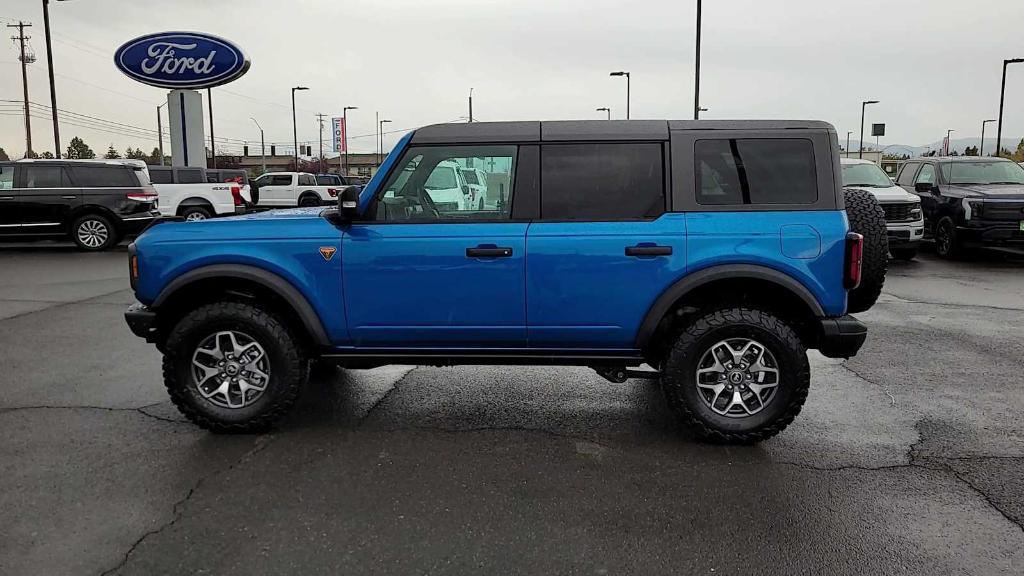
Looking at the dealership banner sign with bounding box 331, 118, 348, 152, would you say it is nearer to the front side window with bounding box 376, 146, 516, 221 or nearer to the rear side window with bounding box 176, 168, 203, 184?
the rear side window with bounding box 176, 168, 203, 184

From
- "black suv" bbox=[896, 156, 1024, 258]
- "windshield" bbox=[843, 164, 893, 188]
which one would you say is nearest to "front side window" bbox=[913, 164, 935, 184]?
"black suv" bbox=[896, 156, 1024, 258]

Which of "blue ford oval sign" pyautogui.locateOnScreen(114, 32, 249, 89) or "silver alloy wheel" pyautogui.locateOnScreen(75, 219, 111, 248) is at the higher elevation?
"blue ford oval sign" pyautogui.locateOnScreen(114, 32, 249, 89)

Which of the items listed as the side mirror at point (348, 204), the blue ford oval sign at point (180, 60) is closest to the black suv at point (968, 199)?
the side mirror at point (348, 204)

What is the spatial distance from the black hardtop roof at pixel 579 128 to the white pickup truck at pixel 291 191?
26.6 m

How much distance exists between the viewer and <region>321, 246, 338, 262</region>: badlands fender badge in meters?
4.62

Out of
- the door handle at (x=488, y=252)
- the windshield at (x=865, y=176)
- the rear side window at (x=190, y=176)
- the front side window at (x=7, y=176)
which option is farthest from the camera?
the rear side window at (x=190, y=176)

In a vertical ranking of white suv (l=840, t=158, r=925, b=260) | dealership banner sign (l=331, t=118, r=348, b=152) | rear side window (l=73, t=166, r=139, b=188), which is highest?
dealership banner sign (l=331, t=118, r=348, b=152)

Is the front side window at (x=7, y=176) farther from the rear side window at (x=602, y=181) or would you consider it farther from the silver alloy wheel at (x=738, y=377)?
the silver alloy wheel at (x=738, y=377)

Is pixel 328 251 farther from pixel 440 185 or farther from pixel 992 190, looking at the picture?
pixel 992 190

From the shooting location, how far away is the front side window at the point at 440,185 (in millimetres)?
4656

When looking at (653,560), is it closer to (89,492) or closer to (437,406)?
(437,406)

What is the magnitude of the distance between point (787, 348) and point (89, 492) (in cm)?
375

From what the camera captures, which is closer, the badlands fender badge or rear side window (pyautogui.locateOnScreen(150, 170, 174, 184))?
the badlands fender badge

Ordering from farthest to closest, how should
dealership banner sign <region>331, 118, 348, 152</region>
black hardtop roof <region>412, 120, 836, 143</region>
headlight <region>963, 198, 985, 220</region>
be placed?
1. dealership banner sign <region>331, 118, 348, 152</region>
2. headlight <region>963, 198, 985, 220</region>
3. black hardtop roof <region>412, 120, 836, 143</region>
